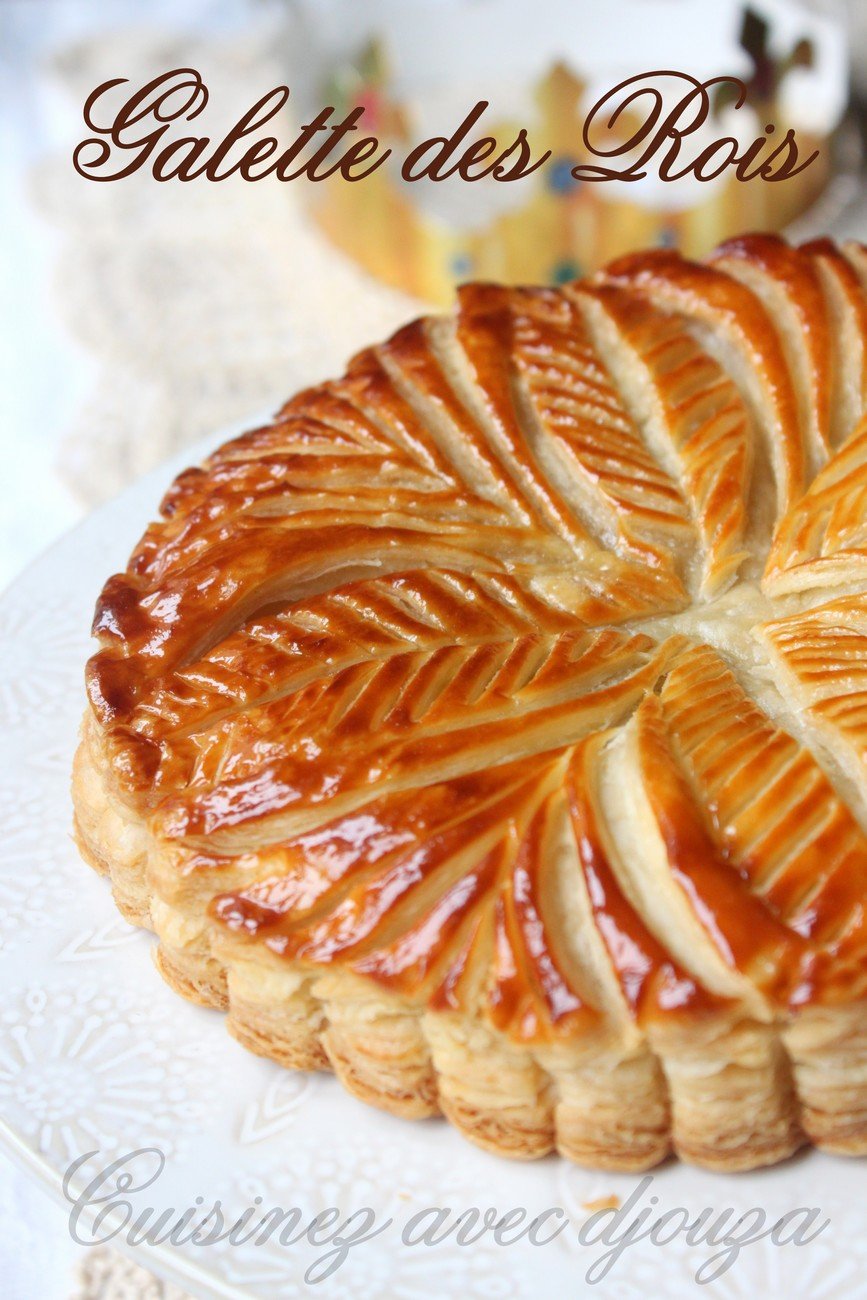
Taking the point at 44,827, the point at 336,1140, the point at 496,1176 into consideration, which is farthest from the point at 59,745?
the point at 496,1176

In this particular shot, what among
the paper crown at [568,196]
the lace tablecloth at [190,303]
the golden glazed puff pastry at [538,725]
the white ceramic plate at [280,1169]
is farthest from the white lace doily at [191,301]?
the white ceramic plate at [280,1169]

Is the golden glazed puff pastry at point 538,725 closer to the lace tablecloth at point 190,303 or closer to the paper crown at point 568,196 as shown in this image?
the lace tablecloth at point 190,303

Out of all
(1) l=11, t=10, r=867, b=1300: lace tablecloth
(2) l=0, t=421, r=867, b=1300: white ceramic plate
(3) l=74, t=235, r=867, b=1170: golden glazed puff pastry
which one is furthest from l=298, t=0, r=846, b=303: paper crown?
(2) l=0, t=421, r=867, b=1300: white ceramic plate

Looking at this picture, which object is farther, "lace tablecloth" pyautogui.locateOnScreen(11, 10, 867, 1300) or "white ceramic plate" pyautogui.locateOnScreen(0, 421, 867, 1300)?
"lace tablecloth" pyautogui.locateOnScreen(11, 10, 867, 1300)

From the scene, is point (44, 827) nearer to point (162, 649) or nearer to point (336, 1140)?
point (162, 649)

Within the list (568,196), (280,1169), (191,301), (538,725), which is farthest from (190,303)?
(280,1169)

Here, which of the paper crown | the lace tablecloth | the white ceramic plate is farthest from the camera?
the lace tablecloth

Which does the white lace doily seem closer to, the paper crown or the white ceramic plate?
the paper crown
